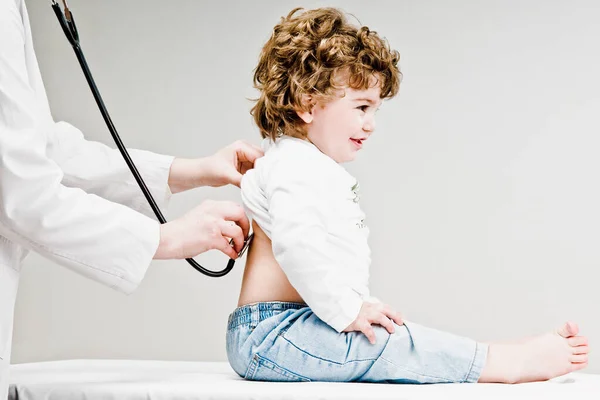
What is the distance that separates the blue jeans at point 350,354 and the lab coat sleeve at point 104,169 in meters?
0.42

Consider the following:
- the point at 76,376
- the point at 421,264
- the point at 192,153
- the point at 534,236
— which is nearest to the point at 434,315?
the point at 421,264

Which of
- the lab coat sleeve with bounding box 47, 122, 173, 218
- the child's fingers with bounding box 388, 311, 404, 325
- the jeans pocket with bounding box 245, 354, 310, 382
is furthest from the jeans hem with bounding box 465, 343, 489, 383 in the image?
the lab coat sleeve with bounding box 47, 122, 173, 218

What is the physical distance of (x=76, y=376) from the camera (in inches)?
59.8

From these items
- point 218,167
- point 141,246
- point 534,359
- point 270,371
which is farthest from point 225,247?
point 534,359

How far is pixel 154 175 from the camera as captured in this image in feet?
5.80

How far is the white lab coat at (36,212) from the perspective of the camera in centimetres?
119

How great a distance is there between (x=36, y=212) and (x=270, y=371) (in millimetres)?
536

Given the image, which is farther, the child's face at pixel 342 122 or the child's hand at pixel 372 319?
the child's face at pixel 342 122

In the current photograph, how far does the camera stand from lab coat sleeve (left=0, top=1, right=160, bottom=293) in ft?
3.88

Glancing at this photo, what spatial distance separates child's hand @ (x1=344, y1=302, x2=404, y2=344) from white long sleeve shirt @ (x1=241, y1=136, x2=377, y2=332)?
1 cm

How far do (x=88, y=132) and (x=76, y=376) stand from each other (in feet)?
5.59

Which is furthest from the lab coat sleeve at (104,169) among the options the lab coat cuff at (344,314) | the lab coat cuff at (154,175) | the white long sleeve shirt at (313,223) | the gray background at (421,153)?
the gray background at (421,153)

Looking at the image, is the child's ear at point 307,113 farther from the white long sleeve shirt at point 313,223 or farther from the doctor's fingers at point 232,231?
the doctor's fingers at point 232,231

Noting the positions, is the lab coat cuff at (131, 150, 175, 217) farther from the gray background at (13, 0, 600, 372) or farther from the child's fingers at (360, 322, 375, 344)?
the gray background at (13, 0, 600, 372)
